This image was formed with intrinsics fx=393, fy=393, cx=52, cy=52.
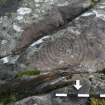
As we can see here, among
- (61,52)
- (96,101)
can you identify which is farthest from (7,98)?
(96,101)

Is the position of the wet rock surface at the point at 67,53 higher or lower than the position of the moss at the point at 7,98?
higher

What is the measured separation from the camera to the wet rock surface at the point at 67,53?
9305 mm

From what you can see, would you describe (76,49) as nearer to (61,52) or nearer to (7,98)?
(61,52)

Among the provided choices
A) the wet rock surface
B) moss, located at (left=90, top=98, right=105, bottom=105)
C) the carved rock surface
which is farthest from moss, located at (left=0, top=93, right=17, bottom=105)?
moss, located at (left=90, top=98, right=105, bottom=105)

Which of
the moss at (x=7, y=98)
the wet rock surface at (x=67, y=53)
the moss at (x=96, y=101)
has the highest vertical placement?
the wet rock surface at (x=67, y=53)

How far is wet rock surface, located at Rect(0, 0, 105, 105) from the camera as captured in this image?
30.5ft

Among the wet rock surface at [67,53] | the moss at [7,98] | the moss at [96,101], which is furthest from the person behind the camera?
the moss at [7,98]

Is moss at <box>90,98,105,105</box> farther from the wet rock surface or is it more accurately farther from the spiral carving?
the spiral carving

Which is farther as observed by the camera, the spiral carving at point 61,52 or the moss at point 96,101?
the spiral carving at point 61,52

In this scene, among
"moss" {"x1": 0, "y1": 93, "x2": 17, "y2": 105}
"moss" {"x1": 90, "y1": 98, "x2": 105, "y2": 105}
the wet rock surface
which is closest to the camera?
"moss" {"x1": 90, "y1": 98, "x2": 105, "y2": 105}

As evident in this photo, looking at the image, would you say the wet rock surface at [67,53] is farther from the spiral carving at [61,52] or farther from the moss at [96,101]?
the moss at [96,101]

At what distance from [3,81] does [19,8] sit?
200 cm

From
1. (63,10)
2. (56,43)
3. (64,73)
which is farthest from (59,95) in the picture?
(63,10)

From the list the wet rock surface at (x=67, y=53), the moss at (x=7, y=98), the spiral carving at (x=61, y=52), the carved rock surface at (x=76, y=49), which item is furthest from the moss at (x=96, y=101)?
the moss at (x=7, y=98)
